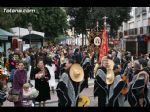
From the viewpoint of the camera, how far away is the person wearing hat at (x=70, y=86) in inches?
534

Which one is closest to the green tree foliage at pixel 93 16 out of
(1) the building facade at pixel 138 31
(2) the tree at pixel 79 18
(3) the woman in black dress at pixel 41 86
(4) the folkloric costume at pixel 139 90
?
(2) the tree at pixel 79 18

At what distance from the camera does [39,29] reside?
36.8 metres

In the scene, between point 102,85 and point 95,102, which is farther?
point 95,102

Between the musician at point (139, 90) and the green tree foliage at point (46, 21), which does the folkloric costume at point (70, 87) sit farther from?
the green tree foliage at point (46, 21)

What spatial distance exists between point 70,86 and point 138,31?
33065 millimetres

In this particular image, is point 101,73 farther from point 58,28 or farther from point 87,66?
point 58,28

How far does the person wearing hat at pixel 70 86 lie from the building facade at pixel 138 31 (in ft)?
77.1

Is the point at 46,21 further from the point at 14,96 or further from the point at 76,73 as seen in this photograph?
the point at 76,73

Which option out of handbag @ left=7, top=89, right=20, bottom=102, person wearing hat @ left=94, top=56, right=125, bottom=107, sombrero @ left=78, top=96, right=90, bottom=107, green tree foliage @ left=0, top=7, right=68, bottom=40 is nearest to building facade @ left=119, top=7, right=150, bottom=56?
green tree foliage @ left=0, top=7, right=68, bottom=40

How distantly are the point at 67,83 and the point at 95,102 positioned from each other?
3100 mm

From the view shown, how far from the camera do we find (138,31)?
46.1m

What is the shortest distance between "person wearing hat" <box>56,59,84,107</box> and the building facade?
925 inches
